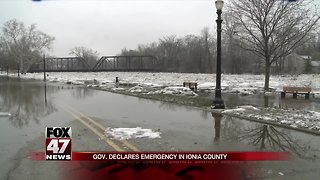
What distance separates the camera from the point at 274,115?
12.8 m

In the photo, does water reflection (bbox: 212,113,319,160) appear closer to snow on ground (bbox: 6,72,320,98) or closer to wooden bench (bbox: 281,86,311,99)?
wooden bench (bbox: 281,86,311,99)

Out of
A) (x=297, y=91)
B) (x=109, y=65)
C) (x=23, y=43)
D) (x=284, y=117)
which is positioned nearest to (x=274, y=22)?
(x=297, y=91)

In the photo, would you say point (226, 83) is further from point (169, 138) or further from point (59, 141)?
point (59, 141)

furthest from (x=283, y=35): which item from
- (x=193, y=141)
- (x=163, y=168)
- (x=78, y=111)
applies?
(x=163, y=168)

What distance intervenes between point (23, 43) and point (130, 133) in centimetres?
10433

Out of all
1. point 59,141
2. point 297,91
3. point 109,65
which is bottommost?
point 297,91

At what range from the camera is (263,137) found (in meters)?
9.35

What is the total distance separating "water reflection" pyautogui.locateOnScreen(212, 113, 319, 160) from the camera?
8.01 m

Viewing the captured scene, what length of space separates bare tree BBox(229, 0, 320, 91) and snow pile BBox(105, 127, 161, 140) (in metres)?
20.3

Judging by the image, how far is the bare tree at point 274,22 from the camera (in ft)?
89.9

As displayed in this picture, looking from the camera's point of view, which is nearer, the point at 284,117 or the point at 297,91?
the point at 284,117

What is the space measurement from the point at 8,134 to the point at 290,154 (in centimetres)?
738

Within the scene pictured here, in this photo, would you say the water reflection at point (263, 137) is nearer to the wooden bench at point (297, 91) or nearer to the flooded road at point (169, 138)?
the flooded road at point (169, 138)

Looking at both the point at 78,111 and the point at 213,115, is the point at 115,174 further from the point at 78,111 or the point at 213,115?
the point at 78,111
